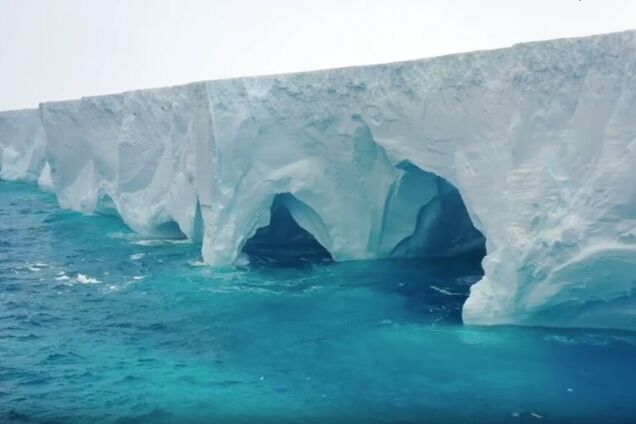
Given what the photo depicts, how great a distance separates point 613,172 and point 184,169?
9.80 metres

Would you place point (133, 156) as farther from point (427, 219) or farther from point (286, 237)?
point (427, 219)

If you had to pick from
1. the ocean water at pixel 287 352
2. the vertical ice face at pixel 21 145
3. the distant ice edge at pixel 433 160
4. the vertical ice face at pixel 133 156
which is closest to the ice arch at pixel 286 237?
the distant ice edge at pixel 433 160

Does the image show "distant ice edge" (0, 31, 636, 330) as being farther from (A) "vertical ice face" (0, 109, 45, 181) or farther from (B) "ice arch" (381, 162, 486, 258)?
(A) "vertical ice face" (0, 109, 45, 181)

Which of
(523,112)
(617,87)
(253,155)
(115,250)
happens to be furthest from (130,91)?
(617,87)

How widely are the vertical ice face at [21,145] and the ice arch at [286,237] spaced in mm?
17692

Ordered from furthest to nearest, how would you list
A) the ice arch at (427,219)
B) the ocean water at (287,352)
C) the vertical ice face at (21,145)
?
the vertical ice face at (21,145) → the ice arch at (427,219) → the ocean water at (287,352)

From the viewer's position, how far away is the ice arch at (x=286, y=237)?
1380 centimetres

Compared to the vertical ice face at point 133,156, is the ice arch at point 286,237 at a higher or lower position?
lower

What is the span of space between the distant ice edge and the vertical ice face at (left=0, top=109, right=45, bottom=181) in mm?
13046

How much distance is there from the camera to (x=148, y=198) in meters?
17.0

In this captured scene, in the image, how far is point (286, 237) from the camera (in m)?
16.1

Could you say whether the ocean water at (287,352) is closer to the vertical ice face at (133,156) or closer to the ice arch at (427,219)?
the ice arch at (427,219)

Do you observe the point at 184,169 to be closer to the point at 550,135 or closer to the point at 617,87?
the point at 550,135

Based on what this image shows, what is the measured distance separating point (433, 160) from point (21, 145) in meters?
26.2
